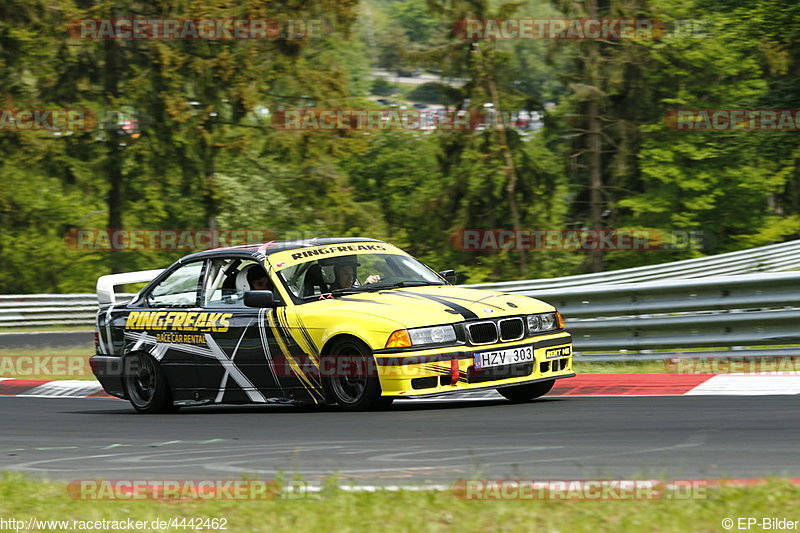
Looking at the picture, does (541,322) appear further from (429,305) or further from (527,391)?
(429,305)

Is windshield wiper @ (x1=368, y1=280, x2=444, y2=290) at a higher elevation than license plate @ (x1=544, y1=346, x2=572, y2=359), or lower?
higher

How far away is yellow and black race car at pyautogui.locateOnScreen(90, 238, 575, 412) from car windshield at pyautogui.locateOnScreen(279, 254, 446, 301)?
1 cm

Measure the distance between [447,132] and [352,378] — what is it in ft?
88.4

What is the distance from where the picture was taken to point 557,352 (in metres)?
9.49

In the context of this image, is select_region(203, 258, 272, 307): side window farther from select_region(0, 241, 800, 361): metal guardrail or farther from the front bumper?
select_region(0, 241, 800, 361): metal guardrail

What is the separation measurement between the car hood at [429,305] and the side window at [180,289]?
1.56 metres

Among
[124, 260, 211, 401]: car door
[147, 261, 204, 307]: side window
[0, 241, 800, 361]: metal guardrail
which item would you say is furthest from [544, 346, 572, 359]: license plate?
[147, 261, 204, 307]: side window

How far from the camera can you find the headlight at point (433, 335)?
8781mm

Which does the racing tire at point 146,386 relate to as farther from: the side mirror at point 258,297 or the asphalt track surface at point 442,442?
the side mirror at point 258,297

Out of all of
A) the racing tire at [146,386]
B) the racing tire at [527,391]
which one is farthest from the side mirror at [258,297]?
the racing tire at [527,391]

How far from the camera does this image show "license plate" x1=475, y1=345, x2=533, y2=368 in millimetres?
8898

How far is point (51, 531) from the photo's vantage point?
5.18 m

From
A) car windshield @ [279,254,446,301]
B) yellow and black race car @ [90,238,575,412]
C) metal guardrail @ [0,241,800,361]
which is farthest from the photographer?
metal guardrail @ [0,241,800,361]

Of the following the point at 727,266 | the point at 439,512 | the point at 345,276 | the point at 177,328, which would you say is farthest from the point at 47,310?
the point at 439,512
